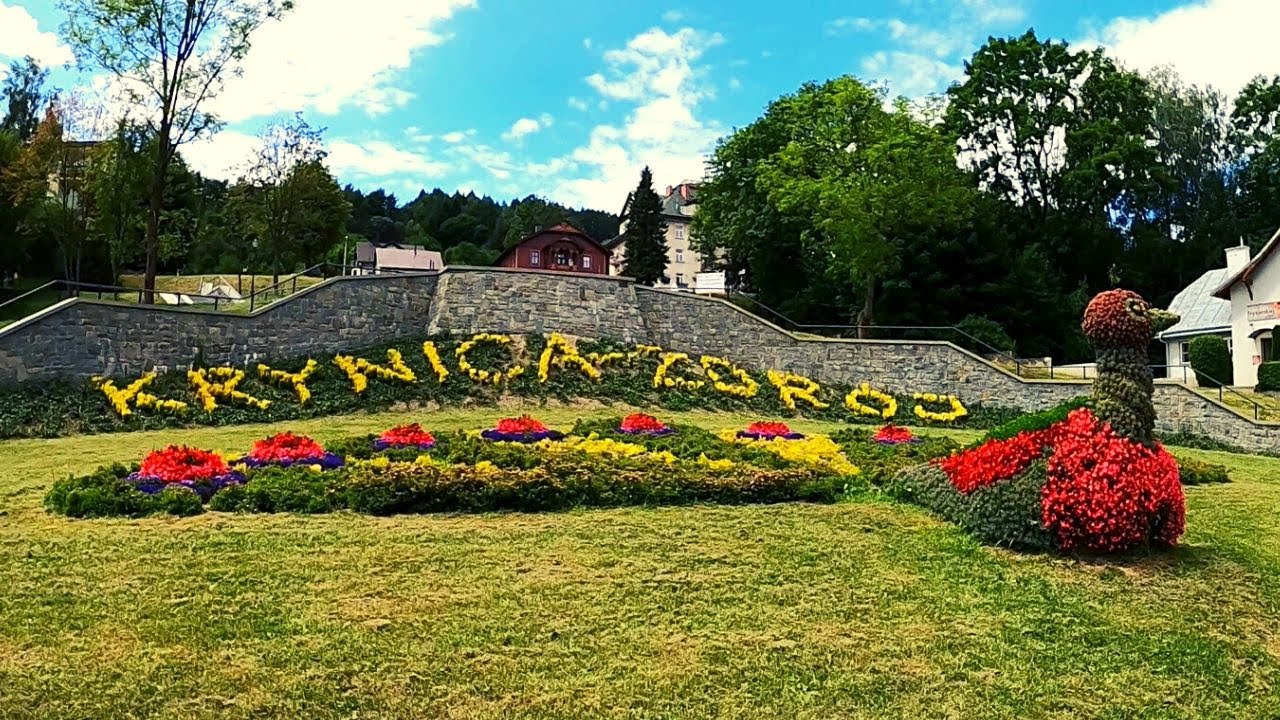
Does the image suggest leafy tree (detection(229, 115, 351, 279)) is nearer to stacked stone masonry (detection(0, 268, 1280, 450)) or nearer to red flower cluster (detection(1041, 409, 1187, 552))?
stacked stone masonry (detection(0, 268, 1280, 450))

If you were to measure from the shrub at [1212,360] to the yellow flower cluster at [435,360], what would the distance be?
70.2ft

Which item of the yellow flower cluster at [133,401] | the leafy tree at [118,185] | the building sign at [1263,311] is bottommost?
the yellow flower cluster at [133,401]

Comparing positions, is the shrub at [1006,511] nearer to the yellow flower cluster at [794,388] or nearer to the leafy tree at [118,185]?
the yellow flower cluster at [794,388]

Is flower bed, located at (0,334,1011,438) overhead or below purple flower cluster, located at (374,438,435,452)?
overhead

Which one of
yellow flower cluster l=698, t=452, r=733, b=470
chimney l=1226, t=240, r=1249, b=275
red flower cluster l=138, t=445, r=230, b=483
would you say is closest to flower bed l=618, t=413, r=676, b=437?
yellow flower cluster l=698, t=452, r=733, b=470

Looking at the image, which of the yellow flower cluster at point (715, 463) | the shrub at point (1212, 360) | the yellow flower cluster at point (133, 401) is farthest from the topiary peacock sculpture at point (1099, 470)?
the shrub at point (1212, 360)

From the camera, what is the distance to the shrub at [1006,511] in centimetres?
656

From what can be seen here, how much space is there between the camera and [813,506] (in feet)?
27.4

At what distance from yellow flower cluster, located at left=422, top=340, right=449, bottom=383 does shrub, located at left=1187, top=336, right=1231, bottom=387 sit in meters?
21.4

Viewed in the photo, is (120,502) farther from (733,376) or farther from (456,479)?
(733,376)

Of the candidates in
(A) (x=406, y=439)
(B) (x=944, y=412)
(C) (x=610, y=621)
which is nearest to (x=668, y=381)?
(B) (x=944, y=412)

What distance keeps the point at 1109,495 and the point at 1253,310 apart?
25.7 m

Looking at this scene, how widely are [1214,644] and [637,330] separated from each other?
1695 centimetres

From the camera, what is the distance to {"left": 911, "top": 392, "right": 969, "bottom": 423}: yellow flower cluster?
763 inches
